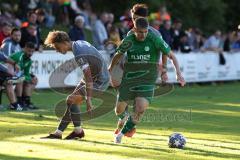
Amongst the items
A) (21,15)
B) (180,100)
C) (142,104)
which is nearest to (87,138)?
(142,104)

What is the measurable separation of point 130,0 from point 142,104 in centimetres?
2441

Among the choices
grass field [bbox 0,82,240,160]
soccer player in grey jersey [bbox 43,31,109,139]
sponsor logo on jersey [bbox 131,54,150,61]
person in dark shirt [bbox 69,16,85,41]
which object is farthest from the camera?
person in dark shirt [bbox 69,16,85,41]

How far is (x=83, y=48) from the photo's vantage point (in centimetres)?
1261

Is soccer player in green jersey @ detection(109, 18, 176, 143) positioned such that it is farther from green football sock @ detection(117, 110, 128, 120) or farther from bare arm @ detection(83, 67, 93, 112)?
bare arm @ detection(83, 67, 93, 112)

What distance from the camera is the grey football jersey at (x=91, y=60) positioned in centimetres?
1250

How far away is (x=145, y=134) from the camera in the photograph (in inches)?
553

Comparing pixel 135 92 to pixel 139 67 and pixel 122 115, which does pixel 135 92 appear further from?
pixel 122 115

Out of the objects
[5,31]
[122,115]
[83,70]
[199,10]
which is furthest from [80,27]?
[199,10]

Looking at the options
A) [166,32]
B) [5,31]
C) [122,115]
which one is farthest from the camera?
[166,32]

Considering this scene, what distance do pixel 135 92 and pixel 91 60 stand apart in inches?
36.8

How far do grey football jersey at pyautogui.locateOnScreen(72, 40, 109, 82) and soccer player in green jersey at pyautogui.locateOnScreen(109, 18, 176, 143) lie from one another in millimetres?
271

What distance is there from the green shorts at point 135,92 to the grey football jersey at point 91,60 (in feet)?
1.23

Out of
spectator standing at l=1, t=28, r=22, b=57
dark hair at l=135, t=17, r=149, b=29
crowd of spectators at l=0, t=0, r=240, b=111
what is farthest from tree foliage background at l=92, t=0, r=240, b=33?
dark hair at l=135, t=17, r=149, b=29

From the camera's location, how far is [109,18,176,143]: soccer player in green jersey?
1251 centimetres
